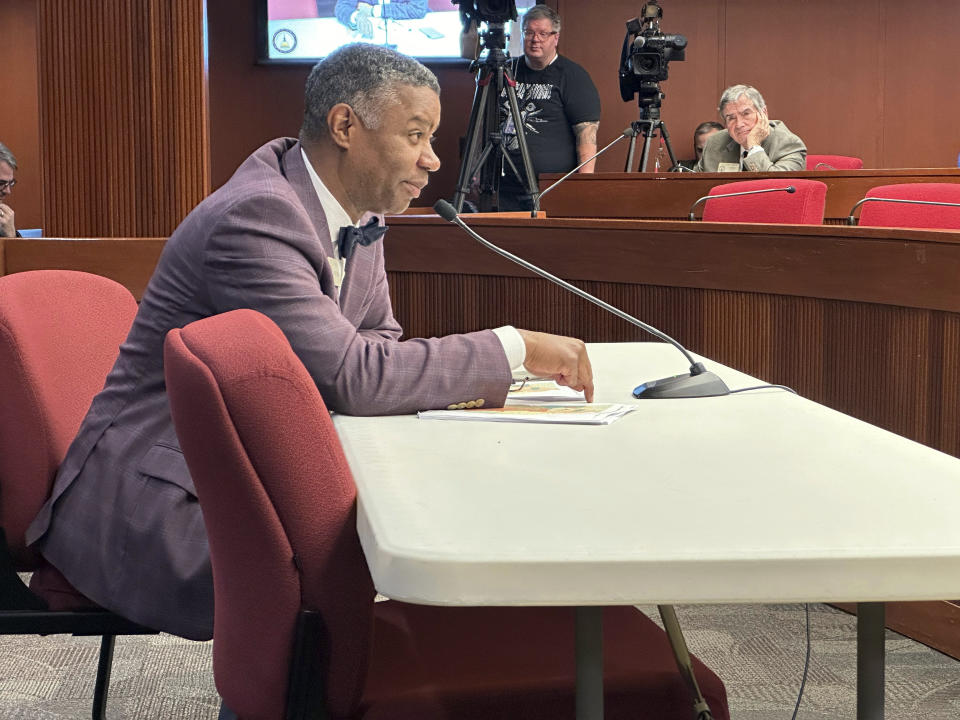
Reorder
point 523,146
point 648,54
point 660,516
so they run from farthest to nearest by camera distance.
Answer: point 648,54 → point 523,146 → point 660,516

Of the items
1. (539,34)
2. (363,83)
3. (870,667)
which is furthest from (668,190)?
(870,667)

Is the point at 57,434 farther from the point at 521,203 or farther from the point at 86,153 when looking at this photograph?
the point at 521,203

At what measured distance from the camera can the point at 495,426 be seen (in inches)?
49.2

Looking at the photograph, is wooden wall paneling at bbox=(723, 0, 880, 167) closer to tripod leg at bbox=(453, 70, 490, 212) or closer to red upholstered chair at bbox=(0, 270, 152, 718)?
tripod leg at bbox=(453, 70, 490, 212)

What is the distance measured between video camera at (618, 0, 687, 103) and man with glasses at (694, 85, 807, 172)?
0.36 m

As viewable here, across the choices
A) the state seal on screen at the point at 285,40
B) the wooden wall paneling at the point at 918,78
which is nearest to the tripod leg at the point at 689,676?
the state seal on screen at the point at 285,40

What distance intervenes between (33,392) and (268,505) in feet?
2.25

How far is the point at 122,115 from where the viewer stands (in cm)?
278

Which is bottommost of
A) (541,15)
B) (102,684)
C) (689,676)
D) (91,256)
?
(102,684)

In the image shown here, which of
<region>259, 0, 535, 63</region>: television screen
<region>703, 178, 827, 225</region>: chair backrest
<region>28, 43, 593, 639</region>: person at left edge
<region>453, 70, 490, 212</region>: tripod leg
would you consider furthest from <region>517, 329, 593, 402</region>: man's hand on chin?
<region>259, 0, 535, 63</region>: television screen

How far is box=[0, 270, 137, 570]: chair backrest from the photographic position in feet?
4.72

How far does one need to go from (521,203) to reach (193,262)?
4171mm

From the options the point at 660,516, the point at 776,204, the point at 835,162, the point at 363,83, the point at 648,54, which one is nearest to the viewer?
the point at 660,516

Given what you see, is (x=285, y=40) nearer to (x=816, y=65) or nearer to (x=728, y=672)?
(x=816, y=65)
